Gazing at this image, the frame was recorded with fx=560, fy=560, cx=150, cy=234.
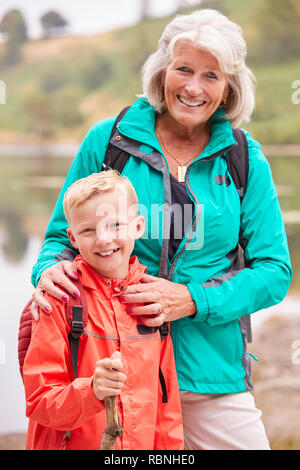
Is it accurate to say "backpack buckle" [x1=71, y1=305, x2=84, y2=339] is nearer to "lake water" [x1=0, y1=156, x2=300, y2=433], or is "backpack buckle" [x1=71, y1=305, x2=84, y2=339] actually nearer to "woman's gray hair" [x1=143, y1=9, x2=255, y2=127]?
"woman's gray hair" [x1=143, y1=9, x2=255, y2=127]

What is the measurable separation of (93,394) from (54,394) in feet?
0.35

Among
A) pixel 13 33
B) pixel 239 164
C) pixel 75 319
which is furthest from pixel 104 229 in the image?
pixel 13 33

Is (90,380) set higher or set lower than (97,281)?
lower

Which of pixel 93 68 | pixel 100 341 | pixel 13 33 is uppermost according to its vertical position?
pixel 13 33

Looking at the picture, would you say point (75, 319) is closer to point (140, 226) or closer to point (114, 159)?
point (140, 226)

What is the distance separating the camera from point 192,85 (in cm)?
148

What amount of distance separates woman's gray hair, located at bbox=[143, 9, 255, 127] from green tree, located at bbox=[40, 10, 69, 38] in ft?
20.0

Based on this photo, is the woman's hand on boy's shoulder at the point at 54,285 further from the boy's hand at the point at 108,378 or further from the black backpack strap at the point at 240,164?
the black backpack strap at the point at 240,164

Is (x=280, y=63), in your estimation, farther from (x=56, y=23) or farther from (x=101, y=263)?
(x=101, y=263)

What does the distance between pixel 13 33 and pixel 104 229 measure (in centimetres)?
641

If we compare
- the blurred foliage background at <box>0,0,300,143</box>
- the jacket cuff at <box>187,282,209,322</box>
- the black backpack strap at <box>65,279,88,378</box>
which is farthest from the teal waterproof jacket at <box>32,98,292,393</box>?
the blurred foliage background at <box>0,0,300,143</box>

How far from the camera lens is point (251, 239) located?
1.55 metres

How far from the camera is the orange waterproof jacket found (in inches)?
46.3

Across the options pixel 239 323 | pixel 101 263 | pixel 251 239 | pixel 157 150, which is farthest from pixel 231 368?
pixel 157 150
